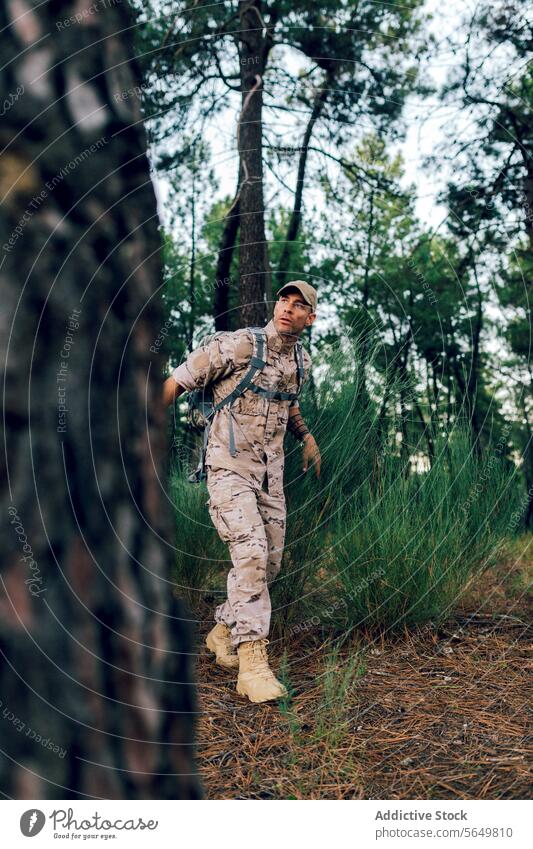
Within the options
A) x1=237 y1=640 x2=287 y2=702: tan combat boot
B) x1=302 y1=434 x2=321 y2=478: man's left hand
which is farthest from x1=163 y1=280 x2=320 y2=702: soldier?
x1=302 y1=434 x2=321 y2=478: man's left hand

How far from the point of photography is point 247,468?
3.75m

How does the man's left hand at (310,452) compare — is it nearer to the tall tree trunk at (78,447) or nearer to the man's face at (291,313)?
the man's face at (291,313)

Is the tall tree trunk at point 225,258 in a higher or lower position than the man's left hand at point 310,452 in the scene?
higher

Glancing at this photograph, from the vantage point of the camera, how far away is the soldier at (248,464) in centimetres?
354

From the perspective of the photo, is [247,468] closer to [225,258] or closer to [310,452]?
[310,452]

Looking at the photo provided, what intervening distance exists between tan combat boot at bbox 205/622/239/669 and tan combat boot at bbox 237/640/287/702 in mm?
364

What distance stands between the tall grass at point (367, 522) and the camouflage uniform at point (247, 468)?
414mm

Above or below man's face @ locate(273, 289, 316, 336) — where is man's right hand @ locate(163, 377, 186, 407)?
below

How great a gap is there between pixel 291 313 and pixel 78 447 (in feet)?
8.67

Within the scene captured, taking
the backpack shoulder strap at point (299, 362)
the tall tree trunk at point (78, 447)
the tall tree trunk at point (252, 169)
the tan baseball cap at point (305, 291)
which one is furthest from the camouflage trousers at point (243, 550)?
the tall tree trunk at point (252, 169)

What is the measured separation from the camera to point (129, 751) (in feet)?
4.14

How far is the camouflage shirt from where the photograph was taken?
146 inches

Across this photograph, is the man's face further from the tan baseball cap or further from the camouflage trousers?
the camouflage trousers

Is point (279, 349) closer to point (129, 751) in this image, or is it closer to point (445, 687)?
point (445, 687)
